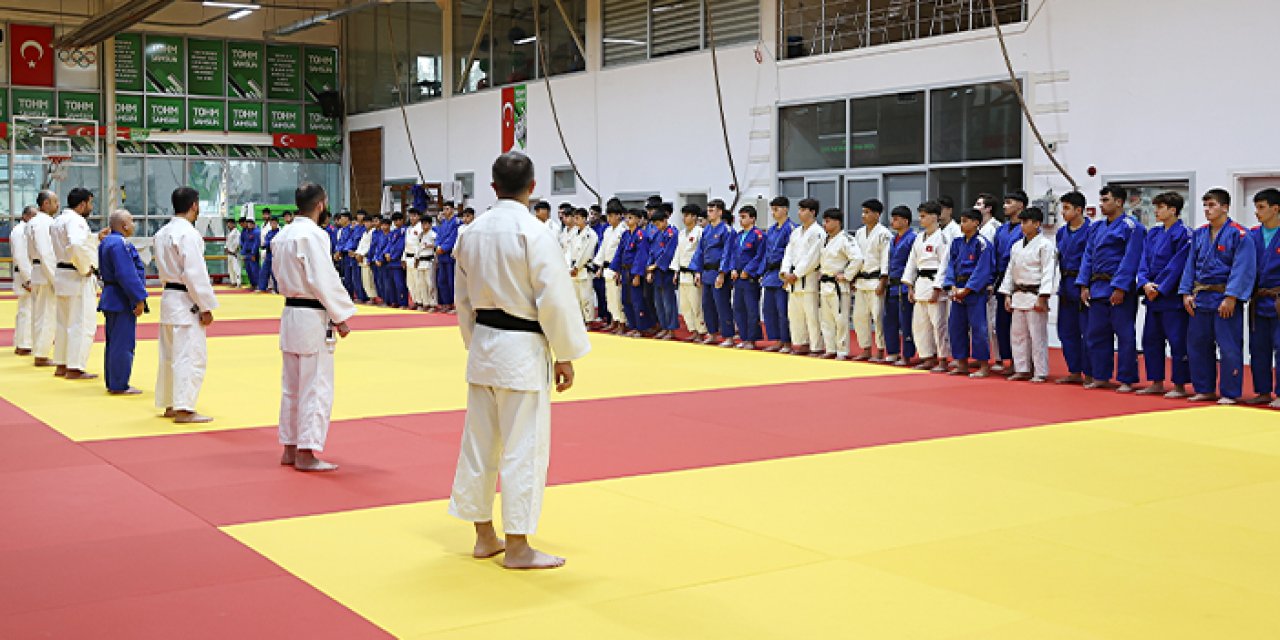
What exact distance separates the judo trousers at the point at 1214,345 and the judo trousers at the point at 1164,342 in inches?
4.8

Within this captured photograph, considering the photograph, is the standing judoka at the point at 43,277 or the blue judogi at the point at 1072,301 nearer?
the blue judogi at the point at 1072,301

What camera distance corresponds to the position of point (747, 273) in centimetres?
1418

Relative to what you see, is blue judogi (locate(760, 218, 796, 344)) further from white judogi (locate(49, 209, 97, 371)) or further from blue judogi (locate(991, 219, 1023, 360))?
white judogi (locate(49, 209, 97, 371))

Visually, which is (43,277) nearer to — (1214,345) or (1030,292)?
(1030,292)

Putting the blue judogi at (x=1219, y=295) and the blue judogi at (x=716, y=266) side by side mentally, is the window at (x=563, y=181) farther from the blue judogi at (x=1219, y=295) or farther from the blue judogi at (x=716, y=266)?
the blue judogi at (x=1219, y=295)

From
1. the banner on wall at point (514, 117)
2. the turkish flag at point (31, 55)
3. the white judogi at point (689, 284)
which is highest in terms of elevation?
the turkish flag at point (31, 55)

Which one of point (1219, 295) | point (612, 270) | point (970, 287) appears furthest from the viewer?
point (612, 270)

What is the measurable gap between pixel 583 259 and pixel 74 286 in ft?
24.0

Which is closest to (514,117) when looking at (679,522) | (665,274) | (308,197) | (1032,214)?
(665,274)

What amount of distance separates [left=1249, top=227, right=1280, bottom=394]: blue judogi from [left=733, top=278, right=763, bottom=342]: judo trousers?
18.4ft

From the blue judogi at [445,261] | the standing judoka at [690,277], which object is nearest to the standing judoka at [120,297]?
the standing judoka at [690,277]

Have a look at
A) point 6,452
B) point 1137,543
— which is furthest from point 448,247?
point 1137,543

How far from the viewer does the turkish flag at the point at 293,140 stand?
94.0 feet

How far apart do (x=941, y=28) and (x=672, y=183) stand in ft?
17.3
